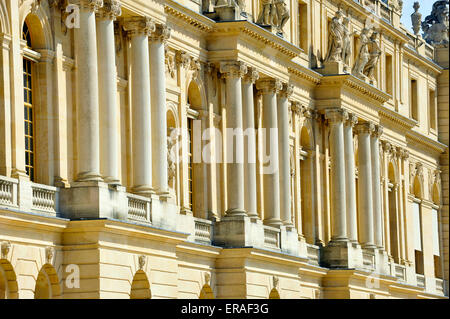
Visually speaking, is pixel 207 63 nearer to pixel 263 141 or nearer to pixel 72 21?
pixel 263 141

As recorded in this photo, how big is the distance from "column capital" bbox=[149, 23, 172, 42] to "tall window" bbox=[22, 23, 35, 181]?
5.64 metres

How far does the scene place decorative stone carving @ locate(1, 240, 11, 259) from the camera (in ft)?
119

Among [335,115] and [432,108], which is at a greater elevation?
[432,108]

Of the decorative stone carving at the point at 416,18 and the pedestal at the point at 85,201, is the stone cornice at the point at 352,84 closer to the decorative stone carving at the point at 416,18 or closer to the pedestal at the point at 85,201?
the decorative stone carving at the point at 416,18

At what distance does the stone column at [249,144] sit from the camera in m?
51.1

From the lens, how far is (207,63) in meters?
50.9

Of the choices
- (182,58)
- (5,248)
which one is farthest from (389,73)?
(5,248)

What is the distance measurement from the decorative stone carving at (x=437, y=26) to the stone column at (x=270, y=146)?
1124 inches

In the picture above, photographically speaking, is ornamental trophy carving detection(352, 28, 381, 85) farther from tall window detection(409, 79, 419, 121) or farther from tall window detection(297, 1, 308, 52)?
tall window detection(409, 79, 419, 121)

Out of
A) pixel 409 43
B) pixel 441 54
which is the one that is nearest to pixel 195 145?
pixel 409 43

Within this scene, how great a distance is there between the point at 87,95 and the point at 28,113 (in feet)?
5.58

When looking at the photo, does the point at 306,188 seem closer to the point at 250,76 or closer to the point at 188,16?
the point at 250,76

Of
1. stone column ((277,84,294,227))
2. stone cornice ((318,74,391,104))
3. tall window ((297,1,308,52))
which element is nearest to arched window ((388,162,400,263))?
stone cornice ((318,74,391,104))

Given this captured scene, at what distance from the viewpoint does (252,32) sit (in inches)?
2000
